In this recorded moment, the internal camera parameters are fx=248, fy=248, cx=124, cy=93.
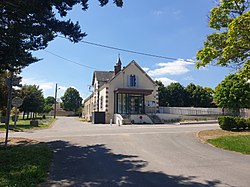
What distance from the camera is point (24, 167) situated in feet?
24.3

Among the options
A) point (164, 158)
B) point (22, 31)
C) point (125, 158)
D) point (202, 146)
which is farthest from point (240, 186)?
point (22, 31)

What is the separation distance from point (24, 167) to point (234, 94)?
116ft

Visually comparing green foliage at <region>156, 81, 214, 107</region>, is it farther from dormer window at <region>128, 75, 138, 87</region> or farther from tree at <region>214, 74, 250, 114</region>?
dormer window at <region>128, 75, 138, 87</region>

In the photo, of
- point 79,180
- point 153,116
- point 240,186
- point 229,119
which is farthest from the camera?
point 153,116

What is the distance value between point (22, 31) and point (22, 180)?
19.7ft

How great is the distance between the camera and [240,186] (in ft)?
19.5

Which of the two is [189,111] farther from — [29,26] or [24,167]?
[24,167]

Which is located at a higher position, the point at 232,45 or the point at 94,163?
the point at 232,45

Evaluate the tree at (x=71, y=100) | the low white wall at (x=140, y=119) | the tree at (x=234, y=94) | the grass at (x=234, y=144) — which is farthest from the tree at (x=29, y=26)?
the tree at (x=71, y=100)

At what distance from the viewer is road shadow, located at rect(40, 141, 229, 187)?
20.2 ft

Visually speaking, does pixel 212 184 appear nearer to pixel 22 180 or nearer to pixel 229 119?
pixel 22 180

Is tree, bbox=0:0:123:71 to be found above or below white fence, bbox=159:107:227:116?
above

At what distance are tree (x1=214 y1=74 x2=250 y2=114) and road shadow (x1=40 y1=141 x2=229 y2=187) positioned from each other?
104 ft

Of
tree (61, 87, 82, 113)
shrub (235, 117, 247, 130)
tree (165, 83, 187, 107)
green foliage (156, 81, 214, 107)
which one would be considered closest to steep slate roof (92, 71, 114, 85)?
green foliage (156, 81, 214, 107)
